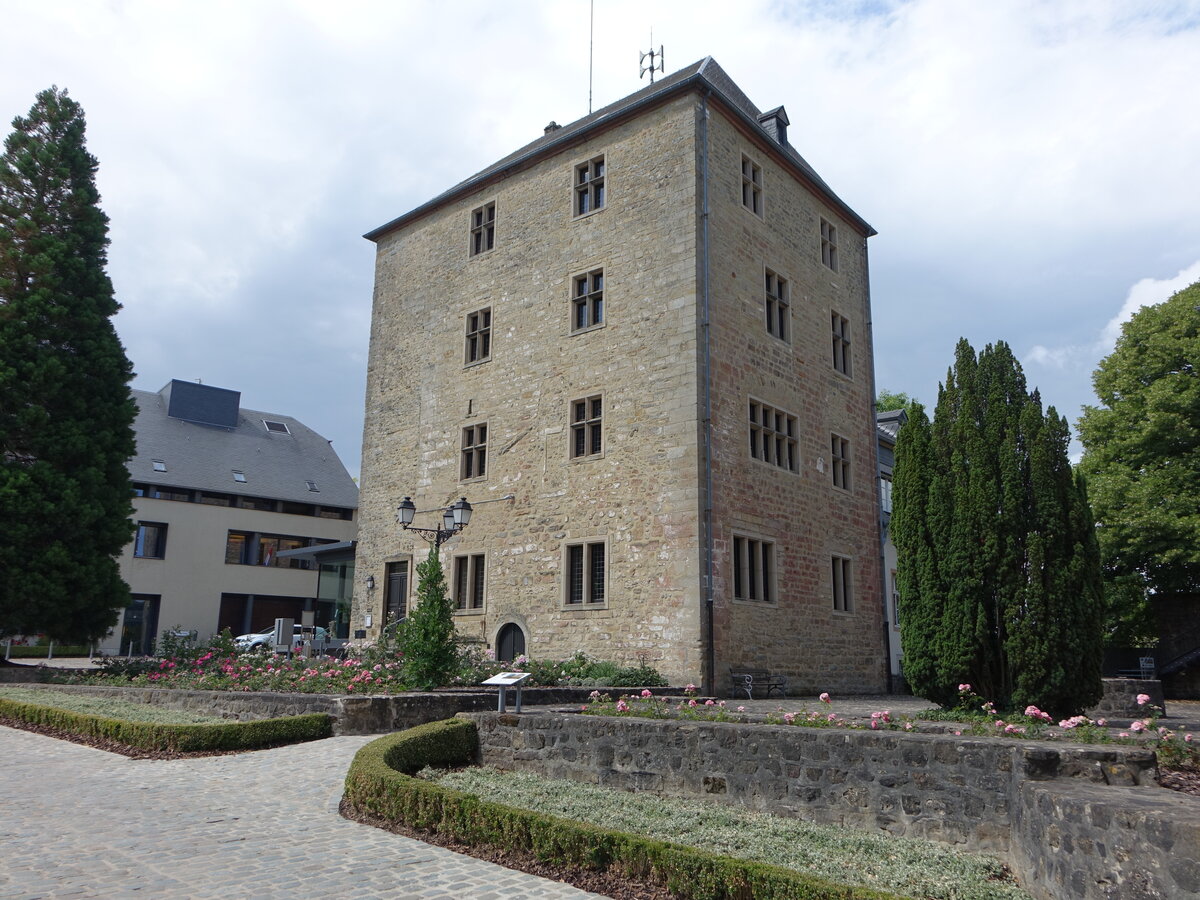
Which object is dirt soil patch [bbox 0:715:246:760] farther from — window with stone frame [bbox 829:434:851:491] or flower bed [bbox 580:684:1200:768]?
window with stone frame [bbox 829:434:851:491]

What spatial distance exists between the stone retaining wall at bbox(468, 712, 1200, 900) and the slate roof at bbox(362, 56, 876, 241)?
14.4 meters

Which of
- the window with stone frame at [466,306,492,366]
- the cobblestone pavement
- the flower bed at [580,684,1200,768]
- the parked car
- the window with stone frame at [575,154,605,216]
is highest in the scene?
the window with stone frame at [575,154,605,216]

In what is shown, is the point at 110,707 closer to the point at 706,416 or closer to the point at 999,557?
the point at 706,416

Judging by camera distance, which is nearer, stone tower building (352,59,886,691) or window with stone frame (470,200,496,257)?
stone tower building (352,59,886,691)

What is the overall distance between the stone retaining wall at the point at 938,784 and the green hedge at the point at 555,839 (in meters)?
1.02

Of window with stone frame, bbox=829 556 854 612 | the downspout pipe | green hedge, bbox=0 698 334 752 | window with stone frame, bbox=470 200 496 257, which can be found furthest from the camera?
window with stone frame, bbox=470 200 496 257

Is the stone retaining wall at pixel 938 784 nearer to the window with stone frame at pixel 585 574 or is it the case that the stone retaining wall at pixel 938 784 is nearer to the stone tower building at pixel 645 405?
the stone tower building at pixel 645 405

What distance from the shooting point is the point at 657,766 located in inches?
303

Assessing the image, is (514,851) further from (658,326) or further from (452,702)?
(658,326)

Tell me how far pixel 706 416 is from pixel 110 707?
1082 cm

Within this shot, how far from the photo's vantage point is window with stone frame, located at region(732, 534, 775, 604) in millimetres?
17422

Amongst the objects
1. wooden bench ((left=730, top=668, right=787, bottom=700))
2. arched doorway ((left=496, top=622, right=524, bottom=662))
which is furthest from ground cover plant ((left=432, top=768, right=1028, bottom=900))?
arched doorway ((left=496, top=622, right=524, bottom=662))

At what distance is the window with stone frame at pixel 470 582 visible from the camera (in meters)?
20.0

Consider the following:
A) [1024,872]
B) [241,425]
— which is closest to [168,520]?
[241,425]
